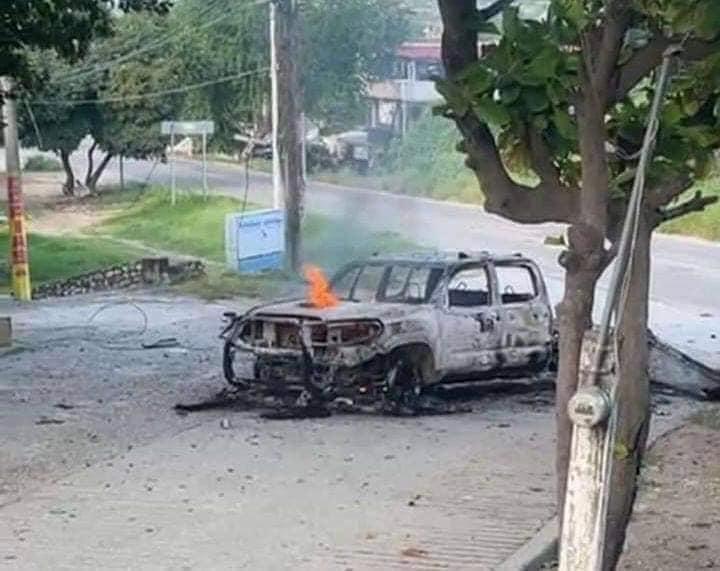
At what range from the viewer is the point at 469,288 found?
17625 mm

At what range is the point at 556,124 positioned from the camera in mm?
6707

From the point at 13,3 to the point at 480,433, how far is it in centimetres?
842

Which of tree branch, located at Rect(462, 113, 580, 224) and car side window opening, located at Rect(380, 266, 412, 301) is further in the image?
car side window opening, located at Rect(380, 266, 412, 301)

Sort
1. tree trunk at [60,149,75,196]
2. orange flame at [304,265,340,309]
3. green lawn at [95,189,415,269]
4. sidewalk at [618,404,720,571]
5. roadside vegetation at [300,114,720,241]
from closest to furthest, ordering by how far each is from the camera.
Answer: sidewalk at [618,404,720,571] < orange flame at [304,265,340,309] < green lawn at [95,189,415,269] < roadside vegetation at [300,114,720,241] < tree trunk at [60,149,75,196]

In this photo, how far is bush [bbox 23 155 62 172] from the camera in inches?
2773

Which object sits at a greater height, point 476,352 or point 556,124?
point 556,124

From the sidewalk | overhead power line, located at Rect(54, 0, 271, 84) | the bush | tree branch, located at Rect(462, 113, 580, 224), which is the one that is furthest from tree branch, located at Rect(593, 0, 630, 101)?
the bush

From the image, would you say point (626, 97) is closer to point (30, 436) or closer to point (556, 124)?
point (556, 124)

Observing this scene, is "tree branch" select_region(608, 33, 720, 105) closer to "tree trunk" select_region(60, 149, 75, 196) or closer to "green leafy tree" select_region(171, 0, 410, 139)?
"green leafy tree" select_region(171, 0, 410, 139)

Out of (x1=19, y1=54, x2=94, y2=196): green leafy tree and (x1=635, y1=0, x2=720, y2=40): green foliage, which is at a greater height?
(x1=635, y1=0, x2=720, y2=40): green foliage

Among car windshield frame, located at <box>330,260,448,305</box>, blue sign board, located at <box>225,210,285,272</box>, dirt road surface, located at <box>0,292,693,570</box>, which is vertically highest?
car windshield frame, located at <box>330,260,448,305</box>

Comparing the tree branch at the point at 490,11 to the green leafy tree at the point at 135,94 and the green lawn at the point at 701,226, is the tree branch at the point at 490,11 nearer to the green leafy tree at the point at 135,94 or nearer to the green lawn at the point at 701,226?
the green lawn at the point at 701,226

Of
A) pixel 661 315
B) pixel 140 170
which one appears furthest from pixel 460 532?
pixel 140 170

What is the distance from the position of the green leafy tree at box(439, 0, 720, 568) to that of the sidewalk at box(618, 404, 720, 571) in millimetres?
2512
